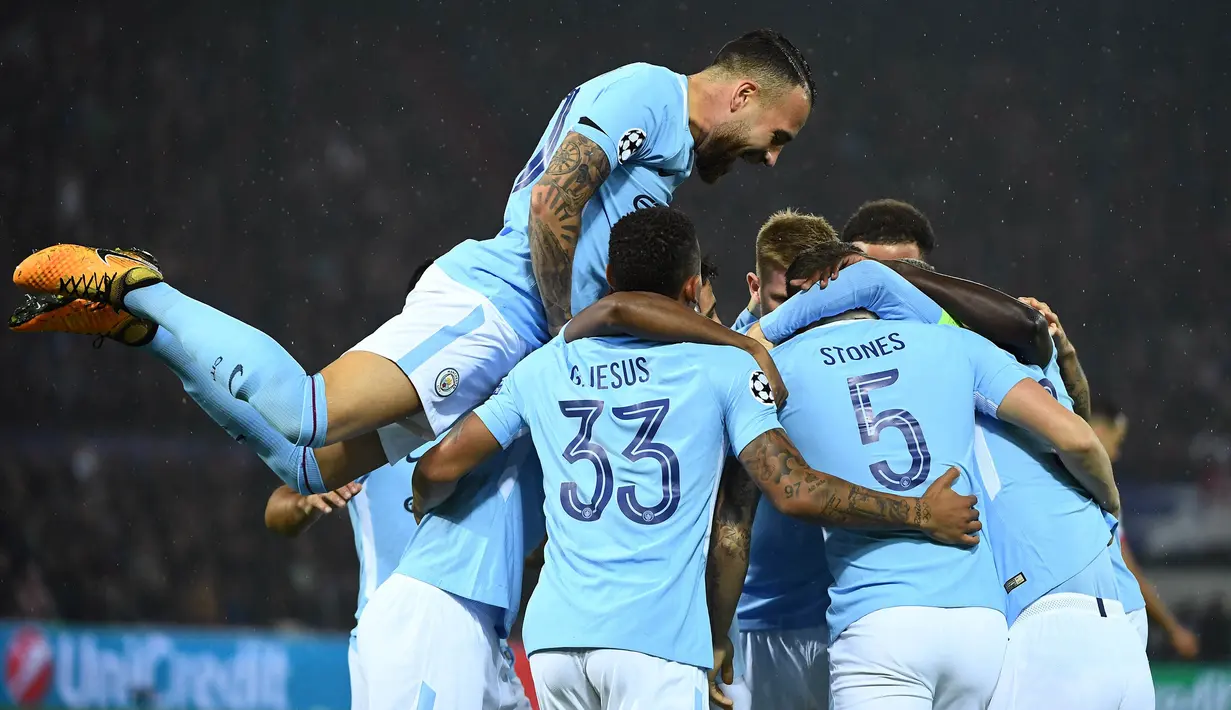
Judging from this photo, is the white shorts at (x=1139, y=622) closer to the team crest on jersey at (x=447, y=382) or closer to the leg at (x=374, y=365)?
the leg at (x=374, y=365)

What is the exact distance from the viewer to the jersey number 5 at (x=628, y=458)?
2.73 meters

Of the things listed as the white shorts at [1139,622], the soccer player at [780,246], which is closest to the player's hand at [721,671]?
the white shorts at [1139,622]

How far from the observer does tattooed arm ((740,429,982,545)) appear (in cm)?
276

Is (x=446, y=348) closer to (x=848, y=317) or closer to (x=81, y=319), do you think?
(x=81, y=319)

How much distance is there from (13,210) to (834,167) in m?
8.06

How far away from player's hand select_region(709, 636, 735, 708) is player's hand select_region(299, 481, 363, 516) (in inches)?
56.0

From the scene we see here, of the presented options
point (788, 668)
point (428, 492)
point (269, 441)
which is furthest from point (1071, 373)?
point (269, 441)

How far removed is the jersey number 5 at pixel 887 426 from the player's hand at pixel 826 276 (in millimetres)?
333

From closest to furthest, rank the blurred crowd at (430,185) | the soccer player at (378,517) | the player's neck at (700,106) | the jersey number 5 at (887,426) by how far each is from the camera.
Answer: the jersey number 5 at (887,426), the player's neck at (700,106), the soccer player at (378,517), the blurred crowd at (430,185)

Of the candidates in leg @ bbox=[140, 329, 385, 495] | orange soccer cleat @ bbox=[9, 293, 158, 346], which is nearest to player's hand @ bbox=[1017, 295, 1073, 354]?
leg @ bbox=[140, 329, 385, 495]

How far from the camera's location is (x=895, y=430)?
2926mm

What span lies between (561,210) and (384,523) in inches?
65.0

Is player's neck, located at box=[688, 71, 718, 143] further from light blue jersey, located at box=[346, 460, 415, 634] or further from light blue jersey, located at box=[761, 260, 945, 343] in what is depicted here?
light blue jersey, located at box=[346, 460, 415, 634]

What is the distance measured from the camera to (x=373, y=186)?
11.4 m
